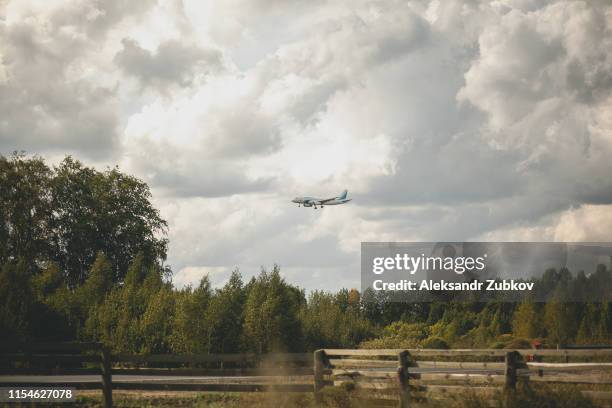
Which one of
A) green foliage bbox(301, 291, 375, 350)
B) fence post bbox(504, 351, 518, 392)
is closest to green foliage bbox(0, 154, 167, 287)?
green foliage bbox(301, 291, 375, 350)

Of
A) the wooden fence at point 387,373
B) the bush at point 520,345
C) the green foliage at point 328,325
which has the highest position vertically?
the green foliage at point 328,325

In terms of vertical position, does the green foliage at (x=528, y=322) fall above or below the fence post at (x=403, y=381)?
above

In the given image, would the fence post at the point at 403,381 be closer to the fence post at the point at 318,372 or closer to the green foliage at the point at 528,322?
the fence post at the point at 318,372

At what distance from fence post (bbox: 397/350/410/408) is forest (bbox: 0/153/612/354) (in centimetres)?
A: 2876

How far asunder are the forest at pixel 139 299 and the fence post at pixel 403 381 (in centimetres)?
2876

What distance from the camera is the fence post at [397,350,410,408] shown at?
17.3 meters

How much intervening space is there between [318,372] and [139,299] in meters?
35.0

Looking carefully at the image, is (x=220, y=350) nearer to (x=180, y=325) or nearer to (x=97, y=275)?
(x=180, y=325)

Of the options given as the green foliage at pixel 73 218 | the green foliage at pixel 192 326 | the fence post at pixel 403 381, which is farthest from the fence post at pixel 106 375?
the green foliage at pixel 73 218

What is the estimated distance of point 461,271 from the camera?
99625 millimetres

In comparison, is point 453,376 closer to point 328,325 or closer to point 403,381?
point 403,381

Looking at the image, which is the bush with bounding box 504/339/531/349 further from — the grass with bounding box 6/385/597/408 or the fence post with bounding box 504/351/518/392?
the fence post with bounding box 504/351/518/392

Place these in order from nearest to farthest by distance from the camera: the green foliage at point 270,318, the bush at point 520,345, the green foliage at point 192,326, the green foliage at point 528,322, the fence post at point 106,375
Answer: the fence post at point 106,375, the bush at point 520,345, the green foliage at point 192,326, the green foliage at point 270,318, the green foliage at point 528,322

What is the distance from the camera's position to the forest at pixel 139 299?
4800 centimetres
